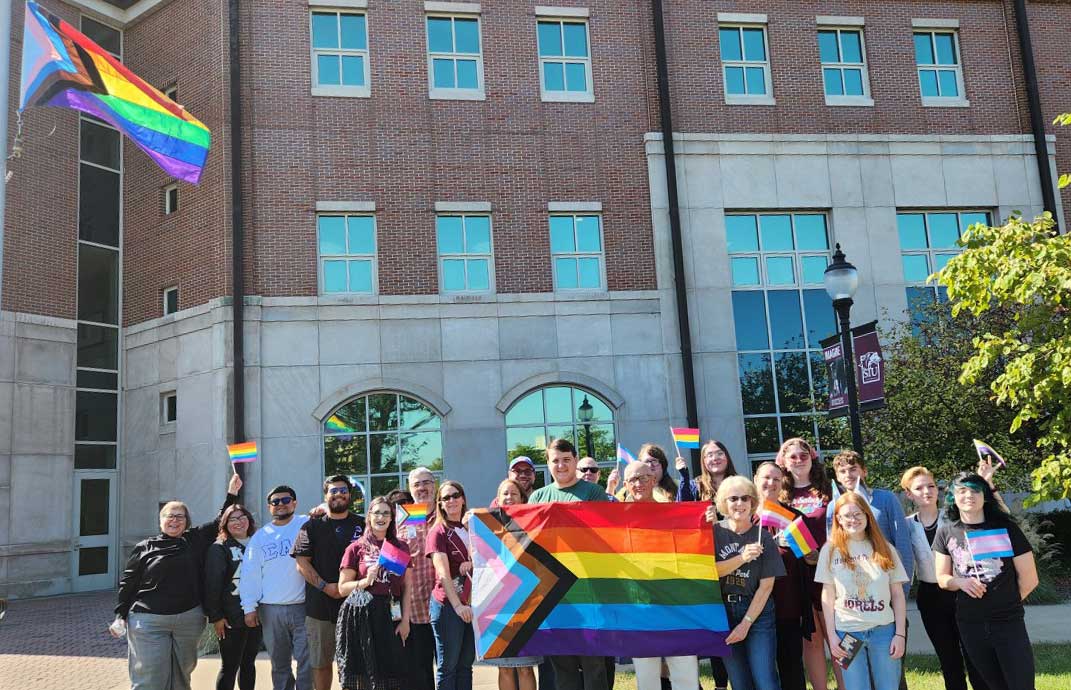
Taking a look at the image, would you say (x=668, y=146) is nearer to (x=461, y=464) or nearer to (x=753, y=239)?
(x=753, y=239)

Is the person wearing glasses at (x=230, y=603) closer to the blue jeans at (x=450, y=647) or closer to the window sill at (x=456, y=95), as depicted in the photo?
the blue jeans at (x=450, y=647)

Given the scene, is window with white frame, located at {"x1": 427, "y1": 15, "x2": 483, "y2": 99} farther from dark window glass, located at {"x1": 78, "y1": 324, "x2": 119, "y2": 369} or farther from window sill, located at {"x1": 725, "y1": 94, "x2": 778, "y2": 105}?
dark window glass, located at {"x1": 78, "y1": 324, "x2": 119, "y2": 369}

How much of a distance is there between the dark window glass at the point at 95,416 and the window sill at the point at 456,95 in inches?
417

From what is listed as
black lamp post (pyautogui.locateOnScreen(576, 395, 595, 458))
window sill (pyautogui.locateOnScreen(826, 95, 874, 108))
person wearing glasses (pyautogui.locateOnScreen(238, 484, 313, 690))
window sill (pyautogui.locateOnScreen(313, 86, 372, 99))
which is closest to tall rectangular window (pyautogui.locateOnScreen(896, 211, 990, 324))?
window sill (pyautogui.locateOnScreen(826, 95, 874, 108))

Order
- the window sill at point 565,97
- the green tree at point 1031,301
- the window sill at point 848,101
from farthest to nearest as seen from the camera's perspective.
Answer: the window sill at point 848,101 → the window sill at point 565,97 → the green tree at point 1031,301

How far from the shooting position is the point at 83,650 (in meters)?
12.5

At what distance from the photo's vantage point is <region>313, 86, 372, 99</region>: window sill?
18.8 metres

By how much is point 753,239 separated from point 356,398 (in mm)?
9304

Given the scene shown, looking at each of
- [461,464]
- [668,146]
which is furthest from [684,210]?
[461,464]

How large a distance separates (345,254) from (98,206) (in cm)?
767

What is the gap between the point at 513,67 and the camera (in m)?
19.6

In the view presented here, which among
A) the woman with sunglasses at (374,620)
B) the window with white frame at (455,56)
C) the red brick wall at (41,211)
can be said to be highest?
the window with white frame at (455,56)

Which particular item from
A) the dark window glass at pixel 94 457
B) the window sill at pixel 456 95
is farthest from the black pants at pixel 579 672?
the dark window glass at pixel 94 457

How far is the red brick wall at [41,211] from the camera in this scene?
20469 millimetres
